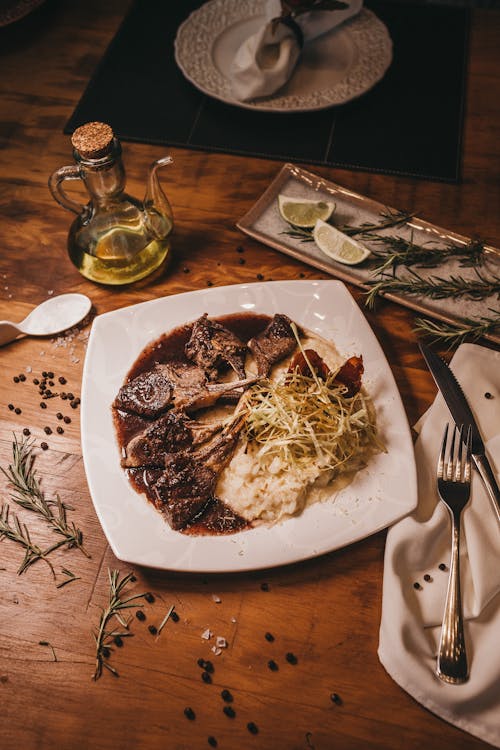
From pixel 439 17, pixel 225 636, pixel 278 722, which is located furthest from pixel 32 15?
pixel 278 722

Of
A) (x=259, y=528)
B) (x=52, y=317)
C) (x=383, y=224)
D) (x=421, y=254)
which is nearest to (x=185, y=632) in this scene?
(x=259, y=528)

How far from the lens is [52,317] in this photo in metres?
2.74

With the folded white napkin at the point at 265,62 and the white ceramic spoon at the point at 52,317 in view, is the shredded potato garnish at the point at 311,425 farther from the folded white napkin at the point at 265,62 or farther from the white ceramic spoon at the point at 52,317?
the folded white napkin at the point at 265,62

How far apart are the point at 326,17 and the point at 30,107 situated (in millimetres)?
1755

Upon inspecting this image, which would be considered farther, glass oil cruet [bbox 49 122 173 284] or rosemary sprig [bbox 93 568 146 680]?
glass oil cruet [bbox 49 122 173 284]

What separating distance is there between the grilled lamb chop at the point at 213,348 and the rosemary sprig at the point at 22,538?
91 centimetres

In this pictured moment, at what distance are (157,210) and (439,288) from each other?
4.25 ft

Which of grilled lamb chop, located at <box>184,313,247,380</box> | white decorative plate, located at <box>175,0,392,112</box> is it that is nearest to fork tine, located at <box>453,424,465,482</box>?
grilled lamb chop, located at <box>184,313,247,380</box>

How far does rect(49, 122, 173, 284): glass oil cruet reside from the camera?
101 inches

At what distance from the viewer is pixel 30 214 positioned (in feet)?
10.3

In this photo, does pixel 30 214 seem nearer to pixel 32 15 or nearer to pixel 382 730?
pixel 32 15

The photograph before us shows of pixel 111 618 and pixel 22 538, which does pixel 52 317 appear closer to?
pixel 22 538

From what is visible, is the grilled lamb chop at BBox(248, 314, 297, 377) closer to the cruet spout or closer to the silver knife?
the silver knife

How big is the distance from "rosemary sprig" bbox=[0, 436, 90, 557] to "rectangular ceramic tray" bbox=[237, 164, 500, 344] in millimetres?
1450
